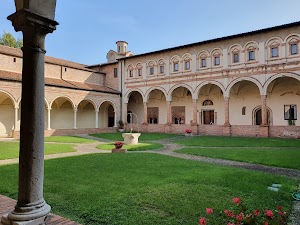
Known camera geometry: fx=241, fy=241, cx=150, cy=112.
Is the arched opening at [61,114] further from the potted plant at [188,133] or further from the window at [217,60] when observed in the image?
the window at [217,60]

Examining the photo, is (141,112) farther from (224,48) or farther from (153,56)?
(224,48)

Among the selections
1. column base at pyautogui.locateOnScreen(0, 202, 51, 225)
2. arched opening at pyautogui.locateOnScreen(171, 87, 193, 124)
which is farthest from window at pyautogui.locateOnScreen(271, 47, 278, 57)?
column base at pyautogui.locateOnScreen(0, 202, 51, 225)

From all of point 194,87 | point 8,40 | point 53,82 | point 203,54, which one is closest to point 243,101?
point 194,87

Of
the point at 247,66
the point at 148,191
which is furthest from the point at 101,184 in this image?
the point at 247,66

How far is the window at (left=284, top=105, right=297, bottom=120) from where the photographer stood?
24284 mm

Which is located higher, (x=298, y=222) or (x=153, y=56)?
(x=153, y=56)

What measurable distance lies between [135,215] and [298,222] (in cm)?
289

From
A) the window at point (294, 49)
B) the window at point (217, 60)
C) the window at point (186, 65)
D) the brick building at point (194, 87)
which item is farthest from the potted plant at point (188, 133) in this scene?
the window at point (294, 49)

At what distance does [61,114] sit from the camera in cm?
2998

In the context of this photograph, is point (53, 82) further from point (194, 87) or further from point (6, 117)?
point (194, 87)

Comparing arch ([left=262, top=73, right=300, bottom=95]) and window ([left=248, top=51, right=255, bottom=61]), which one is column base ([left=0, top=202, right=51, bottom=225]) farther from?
window ([left=248, top=51, right=255, bottom=61])

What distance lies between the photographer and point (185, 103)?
1238 inches

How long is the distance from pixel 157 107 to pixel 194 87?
27.3 feet

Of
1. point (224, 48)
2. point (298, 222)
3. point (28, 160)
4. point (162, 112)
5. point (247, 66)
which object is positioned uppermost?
point (224, 48)
